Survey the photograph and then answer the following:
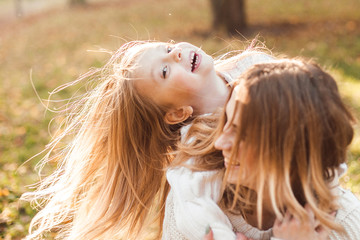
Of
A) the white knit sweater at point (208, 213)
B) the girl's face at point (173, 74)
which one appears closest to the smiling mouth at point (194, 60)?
the girl's face at point (173, 74)

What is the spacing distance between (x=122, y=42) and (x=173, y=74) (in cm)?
806

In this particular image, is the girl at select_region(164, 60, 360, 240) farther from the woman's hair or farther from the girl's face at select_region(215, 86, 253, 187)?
the woman's hair

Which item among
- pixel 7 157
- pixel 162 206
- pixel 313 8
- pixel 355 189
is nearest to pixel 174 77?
pixel 162 206

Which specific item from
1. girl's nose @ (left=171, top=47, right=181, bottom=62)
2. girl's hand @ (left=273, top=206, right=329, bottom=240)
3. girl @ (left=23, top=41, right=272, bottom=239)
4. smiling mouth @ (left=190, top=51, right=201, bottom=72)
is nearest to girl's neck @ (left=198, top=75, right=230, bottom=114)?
girl @ (left=23, top=41, right=272, bottom=239)

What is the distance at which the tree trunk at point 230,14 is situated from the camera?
9375 mm

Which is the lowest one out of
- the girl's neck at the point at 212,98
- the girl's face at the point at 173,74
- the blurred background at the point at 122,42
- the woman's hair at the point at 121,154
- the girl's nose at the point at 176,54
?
the blurred background at the point at 122,42

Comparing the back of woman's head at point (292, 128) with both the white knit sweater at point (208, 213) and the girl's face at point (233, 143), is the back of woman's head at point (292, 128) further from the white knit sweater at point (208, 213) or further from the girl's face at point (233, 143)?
the white knit sweater at point (208, 213)

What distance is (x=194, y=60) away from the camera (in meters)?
2.91

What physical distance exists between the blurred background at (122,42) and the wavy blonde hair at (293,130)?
1.08m

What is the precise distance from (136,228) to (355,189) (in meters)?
1.70

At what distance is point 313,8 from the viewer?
11383 mm

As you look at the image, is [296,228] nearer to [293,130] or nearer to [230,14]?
[293,130]

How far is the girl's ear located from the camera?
9.59 ft

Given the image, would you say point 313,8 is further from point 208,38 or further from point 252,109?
point 252,109
